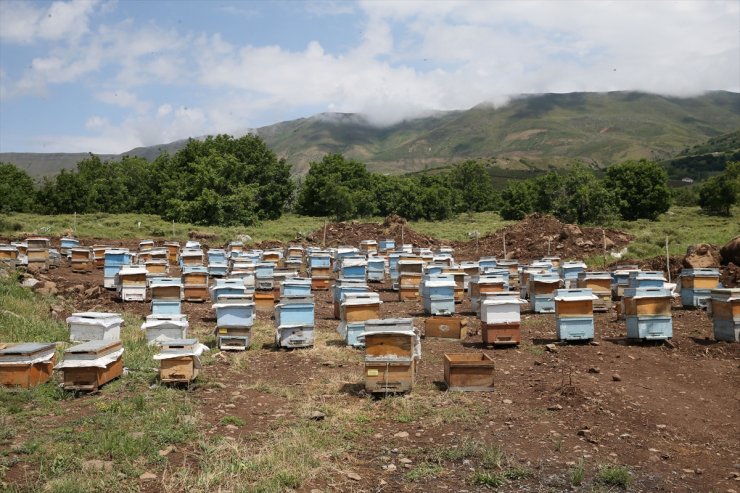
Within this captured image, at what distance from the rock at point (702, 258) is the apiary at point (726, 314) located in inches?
359

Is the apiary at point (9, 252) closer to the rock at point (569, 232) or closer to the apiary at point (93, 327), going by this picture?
the apiary at point (93, 327)

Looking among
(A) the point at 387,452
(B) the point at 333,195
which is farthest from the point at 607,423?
(B) the point at 333,195

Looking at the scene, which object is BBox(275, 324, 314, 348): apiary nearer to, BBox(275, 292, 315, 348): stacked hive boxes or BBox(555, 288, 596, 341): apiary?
BBox(275, 292, 315, 348): stacked hive boxes

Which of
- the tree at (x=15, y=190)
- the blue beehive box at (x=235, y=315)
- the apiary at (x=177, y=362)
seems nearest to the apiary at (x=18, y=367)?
the apiary at (x=177, y=362)

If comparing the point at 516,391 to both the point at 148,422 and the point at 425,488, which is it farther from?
the point at 148,422

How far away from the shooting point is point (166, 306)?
49.5 feet

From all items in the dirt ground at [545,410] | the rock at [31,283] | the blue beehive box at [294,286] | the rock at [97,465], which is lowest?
the dirt ground at [545,410]

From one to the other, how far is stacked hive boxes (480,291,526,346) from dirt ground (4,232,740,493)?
28 centimetres

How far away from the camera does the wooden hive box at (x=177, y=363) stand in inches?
375

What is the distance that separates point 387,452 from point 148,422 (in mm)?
3073

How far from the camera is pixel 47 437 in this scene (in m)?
7.31

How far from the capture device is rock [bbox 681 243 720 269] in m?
21.7

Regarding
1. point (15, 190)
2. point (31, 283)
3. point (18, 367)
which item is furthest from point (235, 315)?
point (15, 190)

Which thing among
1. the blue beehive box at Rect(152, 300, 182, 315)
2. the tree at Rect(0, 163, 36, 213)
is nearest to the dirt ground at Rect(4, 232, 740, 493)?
the blue beehive box at Rect(152, 300, 182, 315)
